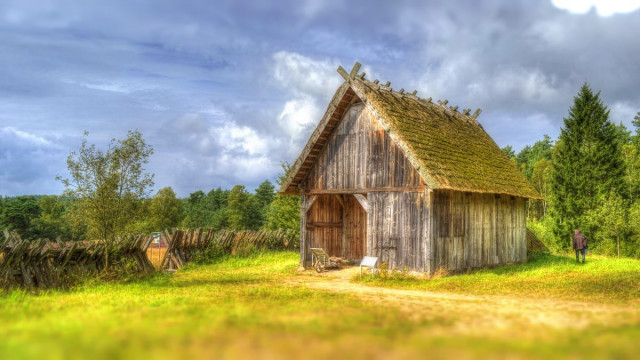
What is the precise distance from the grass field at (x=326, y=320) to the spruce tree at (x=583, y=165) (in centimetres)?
2312

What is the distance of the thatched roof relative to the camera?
57.4 ft

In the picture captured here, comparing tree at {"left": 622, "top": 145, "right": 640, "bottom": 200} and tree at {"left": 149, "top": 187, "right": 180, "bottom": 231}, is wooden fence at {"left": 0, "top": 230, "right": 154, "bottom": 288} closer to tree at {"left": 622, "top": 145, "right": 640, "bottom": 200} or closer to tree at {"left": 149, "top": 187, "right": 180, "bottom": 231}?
tree at {"left": 622, "top": 145, "right": 640, "bottom": 200}

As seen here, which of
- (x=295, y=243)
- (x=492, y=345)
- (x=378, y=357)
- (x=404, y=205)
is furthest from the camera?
(x=295, y=243)

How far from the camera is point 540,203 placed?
67062 mm

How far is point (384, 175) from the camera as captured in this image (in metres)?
18.5

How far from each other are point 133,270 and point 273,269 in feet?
18.7

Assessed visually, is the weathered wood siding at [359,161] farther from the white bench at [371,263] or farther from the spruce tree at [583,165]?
the spruce tree at [583,165]

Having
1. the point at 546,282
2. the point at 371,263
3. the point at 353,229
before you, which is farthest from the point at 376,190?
the point at 546,282

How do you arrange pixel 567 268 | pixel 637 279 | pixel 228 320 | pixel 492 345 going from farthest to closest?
pixel 567 268 → pixel 637 279 → pixel 228 320 → pixel 492 345

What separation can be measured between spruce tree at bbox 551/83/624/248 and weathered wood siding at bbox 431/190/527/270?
16.3 meters

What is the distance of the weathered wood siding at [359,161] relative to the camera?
18202 mm

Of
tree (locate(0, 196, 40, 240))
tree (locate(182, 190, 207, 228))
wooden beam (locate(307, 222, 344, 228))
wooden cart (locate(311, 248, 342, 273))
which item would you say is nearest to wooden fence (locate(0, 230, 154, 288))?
wooden cart (locate(311, 248, 342, 273))

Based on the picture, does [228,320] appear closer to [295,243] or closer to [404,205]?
[404,205]

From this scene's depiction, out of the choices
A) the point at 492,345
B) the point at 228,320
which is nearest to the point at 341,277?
the point at 228,320
